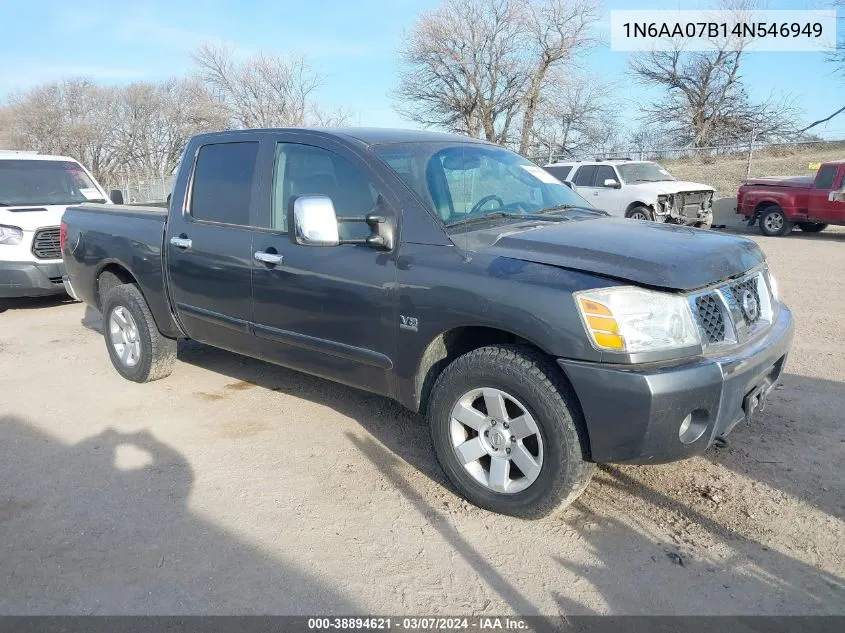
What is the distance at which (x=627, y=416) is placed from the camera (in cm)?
270

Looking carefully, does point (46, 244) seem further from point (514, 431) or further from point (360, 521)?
point (514, 431)

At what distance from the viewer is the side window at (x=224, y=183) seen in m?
4.22

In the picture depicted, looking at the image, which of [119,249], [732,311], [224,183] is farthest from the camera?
[119,249]

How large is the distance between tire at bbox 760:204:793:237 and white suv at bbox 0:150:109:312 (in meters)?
14.0

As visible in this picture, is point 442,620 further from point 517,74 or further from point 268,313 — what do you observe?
point 517,74

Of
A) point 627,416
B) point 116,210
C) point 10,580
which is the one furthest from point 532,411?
point 116,210

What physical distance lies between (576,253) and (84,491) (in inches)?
114

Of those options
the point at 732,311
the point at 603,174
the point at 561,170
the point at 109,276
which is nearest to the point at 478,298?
the point at 732,311

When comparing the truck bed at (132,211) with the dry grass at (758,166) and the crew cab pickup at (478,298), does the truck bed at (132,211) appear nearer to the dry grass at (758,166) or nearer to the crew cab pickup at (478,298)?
the crew cab pickup at (478,298)

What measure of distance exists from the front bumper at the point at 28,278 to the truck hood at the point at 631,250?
6344 mm

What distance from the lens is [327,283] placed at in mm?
3617

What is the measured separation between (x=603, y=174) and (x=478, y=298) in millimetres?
12877

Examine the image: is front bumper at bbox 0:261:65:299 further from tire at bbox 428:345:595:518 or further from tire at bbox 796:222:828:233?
tire at bbox 796:222:828:233

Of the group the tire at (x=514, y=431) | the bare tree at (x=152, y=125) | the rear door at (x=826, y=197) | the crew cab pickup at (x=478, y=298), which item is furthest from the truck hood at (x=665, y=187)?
the bare tree at (x=152, y=125)
